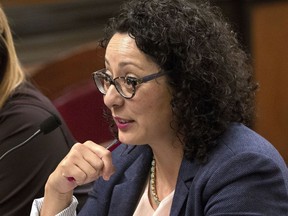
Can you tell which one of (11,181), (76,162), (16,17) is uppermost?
(76,162)

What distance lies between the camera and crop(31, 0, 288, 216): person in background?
4.49 feet

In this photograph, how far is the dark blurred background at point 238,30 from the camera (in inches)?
136

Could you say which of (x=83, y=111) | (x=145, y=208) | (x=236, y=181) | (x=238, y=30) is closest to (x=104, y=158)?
(x=145, y=208)

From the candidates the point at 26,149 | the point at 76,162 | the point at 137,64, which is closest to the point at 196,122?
the point at 137,64

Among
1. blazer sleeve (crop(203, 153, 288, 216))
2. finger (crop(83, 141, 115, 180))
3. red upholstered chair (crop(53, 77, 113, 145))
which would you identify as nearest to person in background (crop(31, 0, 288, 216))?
blazer sleeve (crop(203, 153, 288, 216))

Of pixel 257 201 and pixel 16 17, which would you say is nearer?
pixel 257 201

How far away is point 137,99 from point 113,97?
0.06 metres

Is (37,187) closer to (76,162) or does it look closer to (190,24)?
(76,162)

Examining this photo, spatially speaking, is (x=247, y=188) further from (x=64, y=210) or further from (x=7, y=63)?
(x=7, y=63)

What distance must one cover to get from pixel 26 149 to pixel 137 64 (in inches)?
26.2

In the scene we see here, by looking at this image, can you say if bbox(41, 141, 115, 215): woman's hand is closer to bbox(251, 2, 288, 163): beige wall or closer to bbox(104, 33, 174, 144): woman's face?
bbox(104, 33, 174, 144): woman's face

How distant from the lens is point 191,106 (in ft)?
4.69

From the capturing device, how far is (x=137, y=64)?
1414 mm

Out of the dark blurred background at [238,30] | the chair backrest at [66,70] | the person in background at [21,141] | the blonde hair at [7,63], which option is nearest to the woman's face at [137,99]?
the person in background at [21,141]
